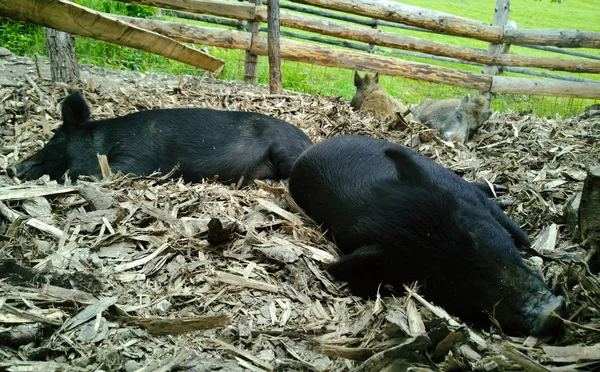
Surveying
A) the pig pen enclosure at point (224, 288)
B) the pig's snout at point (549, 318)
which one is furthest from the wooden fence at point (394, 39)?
the pig's snout at point (549, 318)

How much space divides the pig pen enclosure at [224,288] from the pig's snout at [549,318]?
0.05 metres

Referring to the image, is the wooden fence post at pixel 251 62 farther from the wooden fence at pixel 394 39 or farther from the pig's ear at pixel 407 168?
the pig's ear at pixel 407 168

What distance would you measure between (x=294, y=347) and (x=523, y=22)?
16.2 m

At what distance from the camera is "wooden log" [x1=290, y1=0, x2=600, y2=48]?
35.6 feet

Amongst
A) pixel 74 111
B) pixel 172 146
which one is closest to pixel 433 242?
pixel 172 146

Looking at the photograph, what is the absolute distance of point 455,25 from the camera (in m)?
11.0

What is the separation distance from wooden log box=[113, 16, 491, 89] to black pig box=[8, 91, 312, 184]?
441cm

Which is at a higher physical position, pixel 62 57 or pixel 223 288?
pixel 62 57

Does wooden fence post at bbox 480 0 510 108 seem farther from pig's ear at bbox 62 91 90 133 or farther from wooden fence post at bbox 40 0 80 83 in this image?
pig's ear at bbox 62 91 90 133

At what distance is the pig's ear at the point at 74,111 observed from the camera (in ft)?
18.2

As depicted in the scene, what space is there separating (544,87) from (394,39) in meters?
3.36

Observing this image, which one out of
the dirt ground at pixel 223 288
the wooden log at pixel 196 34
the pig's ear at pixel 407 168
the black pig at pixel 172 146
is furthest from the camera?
the wooden log at pixel 196 34

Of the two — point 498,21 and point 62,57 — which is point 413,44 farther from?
point 62,57

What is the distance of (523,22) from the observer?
647 inches
